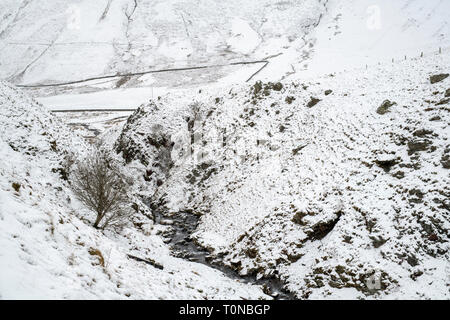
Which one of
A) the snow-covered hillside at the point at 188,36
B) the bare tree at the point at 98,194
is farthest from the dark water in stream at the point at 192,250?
the snow-covered hillside at the point at 188,36

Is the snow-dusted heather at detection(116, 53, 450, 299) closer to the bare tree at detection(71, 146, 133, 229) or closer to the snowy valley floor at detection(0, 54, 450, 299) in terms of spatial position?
the snowy valley floor at detection(0, 54, 450, 299)

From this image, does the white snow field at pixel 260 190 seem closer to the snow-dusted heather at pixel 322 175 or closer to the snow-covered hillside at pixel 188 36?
the snow-dusted heather at pixel 322 175

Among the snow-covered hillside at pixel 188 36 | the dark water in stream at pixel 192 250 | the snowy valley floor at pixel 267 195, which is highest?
the snow-covered hillside at pixel 188 36

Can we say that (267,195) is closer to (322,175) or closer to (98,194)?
(322,175)

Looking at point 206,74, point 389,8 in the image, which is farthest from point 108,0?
point 389,8

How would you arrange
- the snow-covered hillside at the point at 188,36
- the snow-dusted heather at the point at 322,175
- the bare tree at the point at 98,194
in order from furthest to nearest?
the snow-covered hillside at the point at 188,36 < the bare tree at the point at 98,194 < the snow-dusted heather at the point at 322,175

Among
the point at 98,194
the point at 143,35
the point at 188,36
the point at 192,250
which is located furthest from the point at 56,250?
the point at 143,35

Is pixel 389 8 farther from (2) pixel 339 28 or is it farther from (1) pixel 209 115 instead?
(1) pixel 209 115
